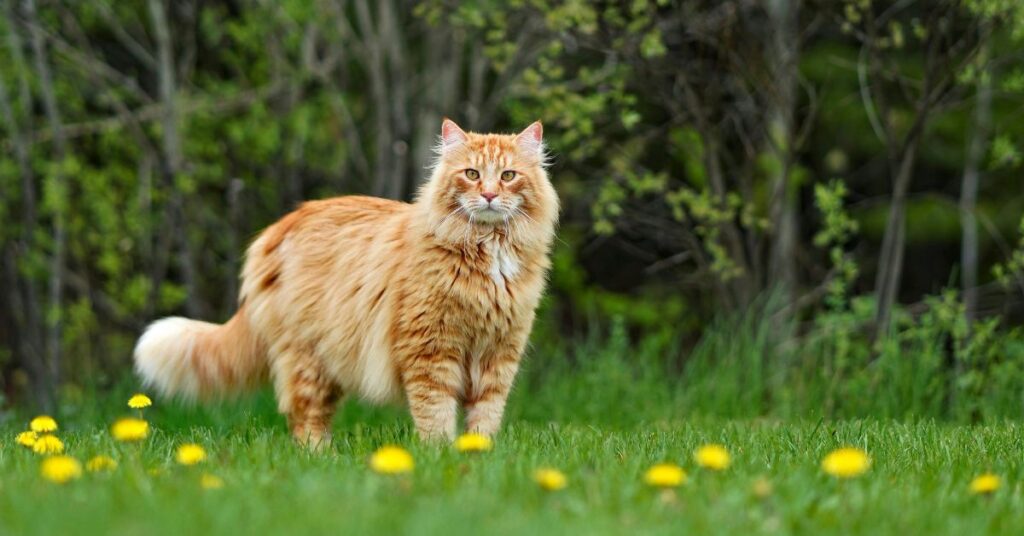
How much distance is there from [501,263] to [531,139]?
2.05ft

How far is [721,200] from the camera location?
822 centimetres

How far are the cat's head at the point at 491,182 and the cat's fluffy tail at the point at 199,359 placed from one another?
1.26 metres

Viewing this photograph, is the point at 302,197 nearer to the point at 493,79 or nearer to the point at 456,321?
the point at 493,79

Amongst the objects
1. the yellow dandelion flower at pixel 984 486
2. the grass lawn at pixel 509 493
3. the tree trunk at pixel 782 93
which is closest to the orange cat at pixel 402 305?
the grass lawn at pixel 509 493

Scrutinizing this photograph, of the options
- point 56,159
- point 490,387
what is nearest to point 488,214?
point 490,387

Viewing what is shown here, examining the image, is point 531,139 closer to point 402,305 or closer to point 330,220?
point 402,305

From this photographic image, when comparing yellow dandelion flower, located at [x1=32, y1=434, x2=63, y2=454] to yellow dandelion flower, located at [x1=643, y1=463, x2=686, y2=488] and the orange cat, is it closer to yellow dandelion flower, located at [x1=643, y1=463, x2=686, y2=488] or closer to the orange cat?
the orange cat

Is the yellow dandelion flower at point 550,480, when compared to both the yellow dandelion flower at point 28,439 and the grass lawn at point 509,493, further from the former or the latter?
the yellow dandelion flower at point 28,439

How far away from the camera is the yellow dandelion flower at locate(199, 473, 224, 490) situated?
126 inches

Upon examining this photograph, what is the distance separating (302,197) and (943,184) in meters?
7.30

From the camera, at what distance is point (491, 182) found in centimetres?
512

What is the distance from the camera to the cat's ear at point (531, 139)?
17.6 feet

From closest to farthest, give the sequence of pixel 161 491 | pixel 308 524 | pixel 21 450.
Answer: pixel 308 524 → pixel 161 491 → pixel 21 450

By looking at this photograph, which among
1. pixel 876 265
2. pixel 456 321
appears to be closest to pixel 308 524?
pixel 456 321
